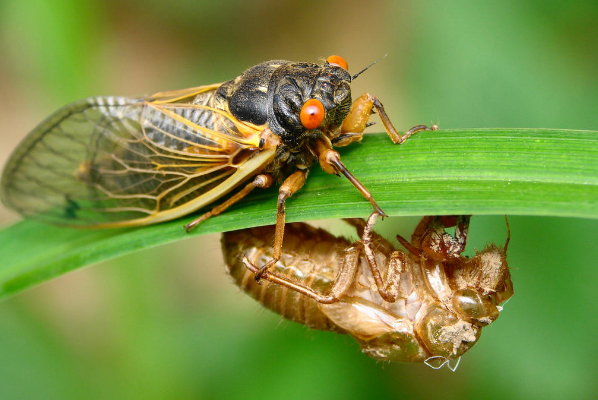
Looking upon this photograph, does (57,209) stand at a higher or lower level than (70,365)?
higher

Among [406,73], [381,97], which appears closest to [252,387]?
[406,73]

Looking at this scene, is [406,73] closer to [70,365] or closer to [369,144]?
[369,144]

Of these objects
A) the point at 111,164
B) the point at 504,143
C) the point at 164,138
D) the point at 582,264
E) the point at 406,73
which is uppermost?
the point at 406,73

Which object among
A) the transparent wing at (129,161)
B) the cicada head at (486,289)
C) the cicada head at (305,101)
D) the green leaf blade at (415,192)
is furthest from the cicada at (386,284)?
the cicada head at (305,101)

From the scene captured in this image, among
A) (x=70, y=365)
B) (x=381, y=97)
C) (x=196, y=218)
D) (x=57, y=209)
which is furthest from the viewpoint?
(x=381, y=97)

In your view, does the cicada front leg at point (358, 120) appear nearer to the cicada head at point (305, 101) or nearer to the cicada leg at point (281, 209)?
the cicada head at point (305, 101)

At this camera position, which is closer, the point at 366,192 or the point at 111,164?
the point at 366,192

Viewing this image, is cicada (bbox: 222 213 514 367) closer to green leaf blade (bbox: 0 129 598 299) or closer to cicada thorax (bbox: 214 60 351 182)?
green leaf blade (bbox: 0 129 598 299)

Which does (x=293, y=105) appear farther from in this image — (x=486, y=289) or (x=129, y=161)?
(x=486, y=289)

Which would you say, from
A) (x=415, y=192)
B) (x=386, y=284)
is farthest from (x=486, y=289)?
(x=415, y=192)
